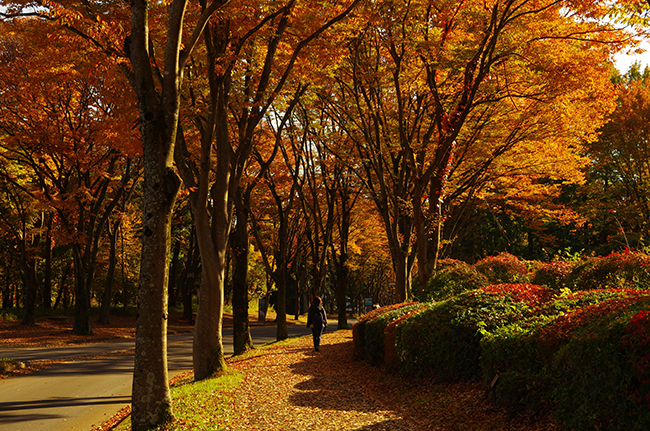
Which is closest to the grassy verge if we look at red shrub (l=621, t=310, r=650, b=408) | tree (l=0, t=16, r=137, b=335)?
red shrub (l=621, t=310, r=650, b=408)

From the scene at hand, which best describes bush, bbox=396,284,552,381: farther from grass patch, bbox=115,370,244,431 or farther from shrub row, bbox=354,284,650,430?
grass patch, bbox=115,370,244,431

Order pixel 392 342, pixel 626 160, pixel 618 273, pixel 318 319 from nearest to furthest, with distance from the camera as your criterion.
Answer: pixel 618 273, pixel 392 342, pixel 318 319, pixel 626 160

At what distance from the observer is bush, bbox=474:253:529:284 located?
14069mm

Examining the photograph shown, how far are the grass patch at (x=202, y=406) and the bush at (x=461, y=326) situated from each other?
3.37 meters

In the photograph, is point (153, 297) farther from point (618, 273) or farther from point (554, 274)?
point (554, 274)

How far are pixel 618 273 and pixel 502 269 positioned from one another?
5.98 m

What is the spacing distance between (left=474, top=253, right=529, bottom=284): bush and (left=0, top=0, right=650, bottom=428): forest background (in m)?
1.58

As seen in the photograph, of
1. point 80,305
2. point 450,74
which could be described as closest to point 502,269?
point 450,74

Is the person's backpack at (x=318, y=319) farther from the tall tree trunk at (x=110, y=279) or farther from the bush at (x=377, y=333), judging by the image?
the tall tree trunk at (x=110, y=279)

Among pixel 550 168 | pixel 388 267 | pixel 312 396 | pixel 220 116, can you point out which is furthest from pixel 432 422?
pixel 388 267

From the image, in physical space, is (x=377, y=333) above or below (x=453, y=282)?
below

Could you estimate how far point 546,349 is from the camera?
5.43 meters

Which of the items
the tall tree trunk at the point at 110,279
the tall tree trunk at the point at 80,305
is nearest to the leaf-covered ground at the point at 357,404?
the tall tree trunk at the point at 80,305

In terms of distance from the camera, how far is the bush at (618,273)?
8.32 m
